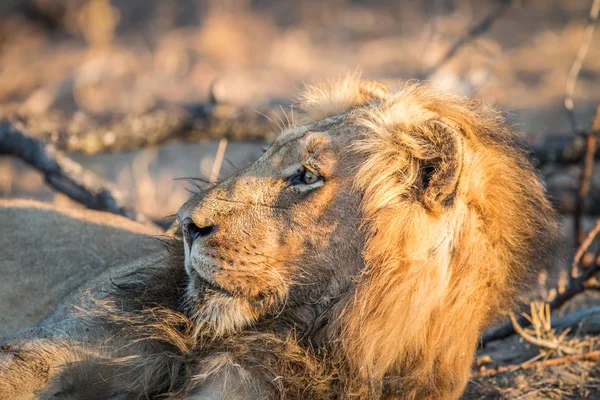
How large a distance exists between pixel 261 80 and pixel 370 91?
329 inches

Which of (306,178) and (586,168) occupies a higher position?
(306,178)

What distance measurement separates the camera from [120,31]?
13281 mm

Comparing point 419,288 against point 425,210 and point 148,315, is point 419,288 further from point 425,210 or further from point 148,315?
point 148,315

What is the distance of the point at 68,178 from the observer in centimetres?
502

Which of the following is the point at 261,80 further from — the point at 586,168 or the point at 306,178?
the point at 306,178

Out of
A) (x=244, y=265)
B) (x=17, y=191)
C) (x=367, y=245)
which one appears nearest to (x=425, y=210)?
(x=367, y=245)

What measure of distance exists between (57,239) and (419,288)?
6.65 feet

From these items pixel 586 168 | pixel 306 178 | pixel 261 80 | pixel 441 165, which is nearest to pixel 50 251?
pixel 306 178

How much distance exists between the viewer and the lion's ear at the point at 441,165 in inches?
95.9

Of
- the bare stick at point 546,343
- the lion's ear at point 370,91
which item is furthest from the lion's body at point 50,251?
the bare stick at point 546,343

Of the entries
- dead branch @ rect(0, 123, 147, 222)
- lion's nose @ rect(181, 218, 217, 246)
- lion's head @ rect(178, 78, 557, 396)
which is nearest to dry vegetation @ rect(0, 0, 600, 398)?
dead branch @ rect(0, 123, 147, 222)

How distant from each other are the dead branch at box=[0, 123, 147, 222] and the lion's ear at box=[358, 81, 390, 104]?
208cm

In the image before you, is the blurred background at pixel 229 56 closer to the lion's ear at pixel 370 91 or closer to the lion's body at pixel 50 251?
the lion's body at pixel 50 251

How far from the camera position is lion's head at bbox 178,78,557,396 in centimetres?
255
